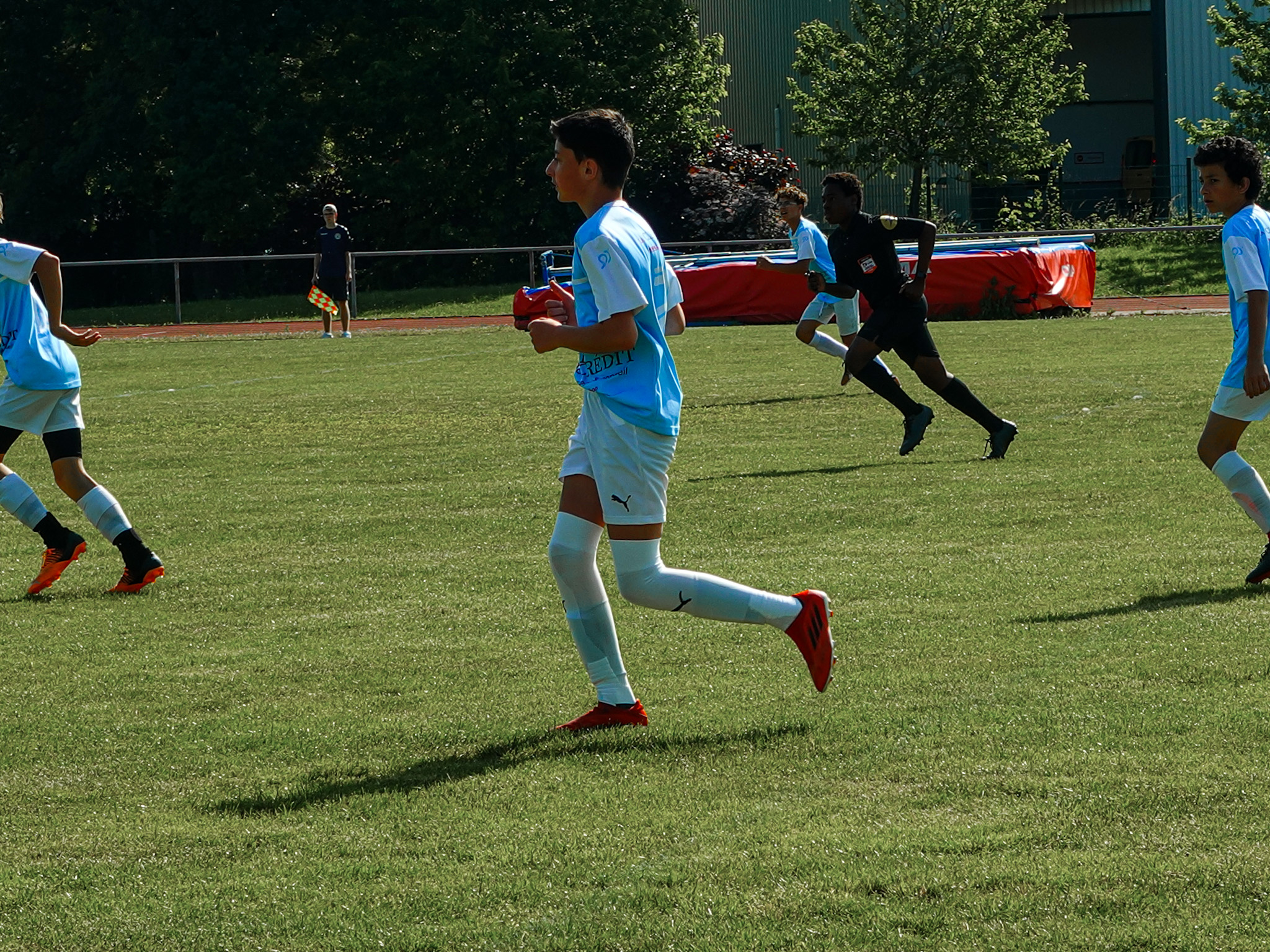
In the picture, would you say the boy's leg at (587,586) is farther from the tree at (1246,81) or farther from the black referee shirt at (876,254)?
the tree at (1246,81)

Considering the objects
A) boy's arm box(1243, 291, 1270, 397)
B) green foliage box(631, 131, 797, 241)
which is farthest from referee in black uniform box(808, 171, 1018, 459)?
green foliage box(631, 131, 797, 241)

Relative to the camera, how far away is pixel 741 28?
49062mm

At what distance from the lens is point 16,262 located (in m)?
7.75

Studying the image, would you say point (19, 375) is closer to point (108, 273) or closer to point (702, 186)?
point (702, 186)

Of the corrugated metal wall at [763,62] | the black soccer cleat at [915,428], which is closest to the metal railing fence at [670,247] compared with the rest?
the corrugated metal wall at [763,62]

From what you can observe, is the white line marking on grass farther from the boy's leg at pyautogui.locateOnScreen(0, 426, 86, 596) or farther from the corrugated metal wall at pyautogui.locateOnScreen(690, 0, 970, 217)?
the corrugated metal wall at pyautogui.locateOnScreen(690, 0, 970, 217)

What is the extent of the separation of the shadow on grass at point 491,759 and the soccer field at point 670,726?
1cm

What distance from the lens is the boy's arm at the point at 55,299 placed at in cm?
776

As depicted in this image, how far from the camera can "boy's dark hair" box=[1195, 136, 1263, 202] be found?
6816mm

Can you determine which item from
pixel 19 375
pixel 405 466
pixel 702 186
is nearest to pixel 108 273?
pixel 702 186

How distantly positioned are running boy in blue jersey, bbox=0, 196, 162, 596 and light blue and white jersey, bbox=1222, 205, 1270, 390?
16.1ft

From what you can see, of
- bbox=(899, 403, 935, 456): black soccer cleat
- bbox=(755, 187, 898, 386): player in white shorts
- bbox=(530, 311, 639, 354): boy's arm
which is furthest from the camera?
bbox=(755, 187, 898, 386): player in white shorts

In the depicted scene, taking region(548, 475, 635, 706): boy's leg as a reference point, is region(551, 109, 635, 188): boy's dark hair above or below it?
above

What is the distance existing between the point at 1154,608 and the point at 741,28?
146ft
